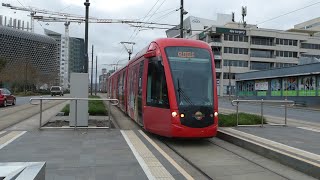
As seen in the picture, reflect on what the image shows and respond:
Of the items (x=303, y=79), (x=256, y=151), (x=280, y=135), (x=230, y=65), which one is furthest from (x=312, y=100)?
(x=230, y=65)

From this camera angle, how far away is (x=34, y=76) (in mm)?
91938

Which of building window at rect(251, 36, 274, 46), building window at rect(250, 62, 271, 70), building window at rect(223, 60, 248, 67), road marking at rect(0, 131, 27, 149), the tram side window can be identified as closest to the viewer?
road marking at rect(0, 131, 27, 149)

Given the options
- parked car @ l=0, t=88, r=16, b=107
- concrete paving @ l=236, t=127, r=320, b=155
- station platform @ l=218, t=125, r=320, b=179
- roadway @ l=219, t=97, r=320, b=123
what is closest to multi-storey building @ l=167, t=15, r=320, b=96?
roadway @ l=219, t=97, r=320, b=123

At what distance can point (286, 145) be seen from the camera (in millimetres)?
10602

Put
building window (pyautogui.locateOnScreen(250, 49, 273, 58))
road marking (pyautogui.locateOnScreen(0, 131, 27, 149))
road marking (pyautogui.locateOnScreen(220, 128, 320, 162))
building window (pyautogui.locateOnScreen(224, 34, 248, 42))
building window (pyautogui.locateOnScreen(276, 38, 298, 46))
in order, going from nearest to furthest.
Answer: road marking (pyautogui.locateOnScreen(220, 128, 320, 162)) < road marking (pyautogui.locateOnScreen(0, 131, 27, 149)) < building window (pyautogui.locateOnScreen(224, 34, 248, 42)) < building window (pyautogui.locateOnScreen(250, 49, 273, 58)) < building window (pyautogui.locateOnScreen(276, 38, 298, 46))

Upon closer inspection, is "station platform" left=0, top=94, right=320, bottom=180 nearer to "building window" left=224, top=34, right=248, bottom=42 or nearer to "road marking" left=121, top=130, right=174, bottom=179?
"road marking" left=121, top=130, right=174, bottom=179

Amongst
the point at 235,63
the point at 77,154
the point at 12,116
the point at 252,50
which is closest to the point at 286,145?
the point at 77,154

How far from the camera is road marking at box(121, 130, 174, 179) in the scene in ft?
24.9

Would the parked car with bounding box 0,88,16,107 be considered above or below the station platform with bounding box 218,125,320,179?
above

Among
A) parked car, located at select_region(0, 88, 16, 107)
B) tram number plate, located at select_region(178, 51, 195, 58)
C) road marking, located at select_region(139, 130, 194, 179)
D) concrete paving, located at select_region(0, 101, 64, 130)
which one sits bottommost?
road marking, located at select_region(139, 130, 194, 179)

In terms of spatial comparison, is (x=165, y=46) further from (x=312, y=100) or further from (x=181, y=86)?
(x=312, y=100)

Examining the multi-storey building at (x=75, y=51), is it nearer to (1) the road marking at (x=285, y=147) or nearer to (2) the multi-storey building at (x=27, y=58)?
(2) the multi-storey building at (x=27, y=58)

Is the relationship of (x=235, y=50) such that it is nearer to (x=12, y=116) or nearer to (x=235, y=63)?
(x=235, y=63)

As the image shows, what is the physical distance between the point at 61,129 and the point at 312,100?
34338mm
